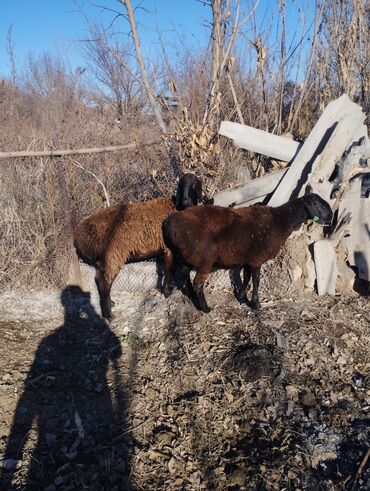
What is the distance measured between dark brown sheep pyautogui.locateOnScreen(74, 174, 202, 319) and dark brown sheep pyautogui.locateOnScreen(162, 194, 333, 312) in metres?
0.28

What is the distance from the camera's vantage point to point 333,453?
2.72 metres

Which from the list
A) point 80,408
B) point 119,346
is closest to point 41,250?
point 119,346

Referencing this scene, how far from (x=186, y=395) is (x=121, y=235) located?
6.76 ft

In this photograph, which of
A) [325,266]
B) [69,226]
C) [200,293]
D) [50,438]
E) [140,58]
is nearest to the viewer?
[50,438]

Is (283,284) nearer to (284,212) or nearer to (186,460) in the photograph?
(284,212)

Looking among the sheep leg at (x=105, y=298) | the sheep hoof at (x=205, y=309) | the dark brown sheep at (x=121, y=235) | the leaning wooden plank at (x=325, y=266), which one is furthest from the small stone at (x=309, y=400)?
the sheep leg at (x=105, y=298)

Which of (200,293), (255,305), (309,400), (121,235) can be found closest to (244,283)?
(255,305)

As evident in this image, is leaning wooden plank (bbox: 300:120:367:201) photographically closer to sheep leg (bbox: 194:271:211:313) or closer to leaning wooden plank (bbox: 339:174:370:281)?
leaning wooden plank (bbox: 339:174:370:281)

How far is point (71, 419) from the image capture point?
10.2 feet

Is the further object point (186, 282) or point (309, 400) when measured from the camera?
point (186, 282)

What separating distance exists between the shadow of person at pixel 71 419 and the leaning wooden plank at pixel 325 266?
2.65 m

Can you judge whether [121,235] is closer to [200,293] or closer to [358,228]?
[200,293]

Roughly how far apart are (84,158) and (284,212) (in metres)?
2.97

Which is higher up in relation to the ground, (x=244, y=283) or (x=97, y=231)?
(x=97, y=231)
